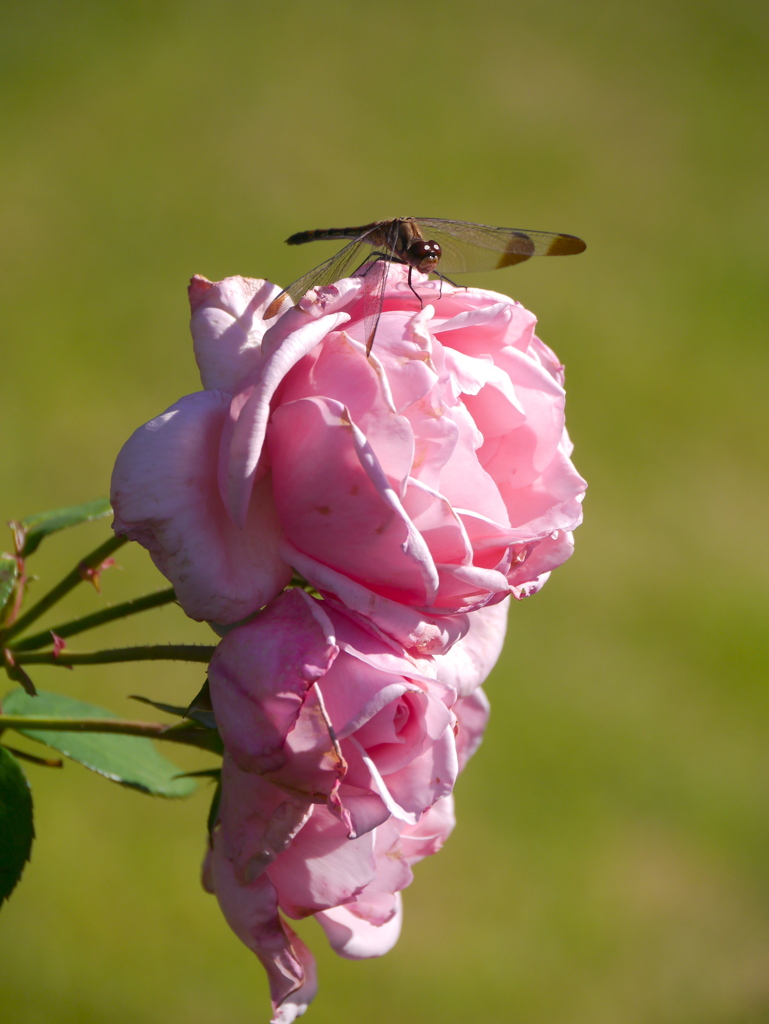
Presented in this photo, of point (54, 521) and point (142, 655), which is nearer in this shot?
point (142, 655)

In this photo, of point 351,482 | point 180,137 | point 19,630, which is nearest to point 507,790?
point 19,630

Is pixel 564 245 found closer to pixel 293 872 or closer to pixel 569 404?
pixel 293 872

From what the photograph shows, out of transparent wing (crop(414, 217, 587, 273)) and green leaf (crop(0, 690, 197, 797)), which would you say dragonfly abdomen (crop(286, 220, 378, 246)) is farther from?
green leaf (crop(0, 690, 197, 797))

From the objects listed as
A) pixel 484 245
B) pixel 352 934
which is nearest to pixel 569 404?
pixel 484 245

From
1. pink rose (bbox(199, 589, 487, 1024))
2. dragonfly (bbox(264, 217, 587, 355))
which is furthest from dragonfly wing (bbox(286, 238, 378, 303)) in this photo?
pink rose (bbox(199, 589, 487, 1024))

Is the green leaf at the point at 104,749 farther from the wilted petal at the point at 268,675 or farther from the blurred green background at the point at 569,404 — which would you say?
the blurred green background at the point at 569,404

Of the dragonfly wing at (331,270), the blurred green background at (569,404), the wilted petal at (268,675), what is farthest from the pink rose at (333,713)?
the blurred green background at (569,404)
